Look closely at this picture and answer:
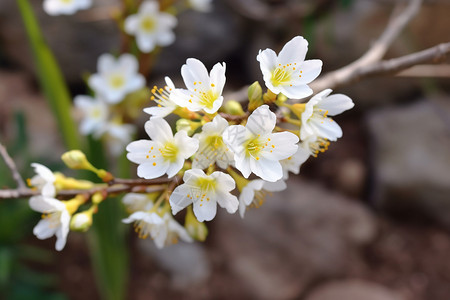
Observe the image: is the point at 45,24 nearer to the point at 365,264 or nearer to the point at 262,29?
the point at 262,29

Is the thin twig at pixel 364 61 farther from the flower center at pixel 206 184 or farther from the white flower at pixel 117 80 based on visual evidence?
the white flower at pixel 117 80

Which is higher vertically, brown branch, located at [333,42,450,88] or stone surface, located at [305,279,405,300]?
brown branch, located at [333,42,450,88]

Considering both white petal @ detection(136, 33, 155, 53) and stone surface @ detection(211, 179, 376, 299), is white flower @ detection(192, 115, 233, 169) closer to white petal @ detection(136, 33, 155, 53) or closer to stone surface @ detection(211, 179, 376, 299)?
white petal @ detection(136, 33, 155, 53)

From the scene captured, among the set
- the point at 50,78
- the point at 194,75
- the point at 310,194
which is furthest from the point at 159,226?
the point at 310,194

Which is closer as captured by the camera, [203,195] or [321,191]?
[203,195]

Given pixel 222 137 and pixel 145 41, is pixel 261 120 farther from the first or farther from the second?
pixel 145 41

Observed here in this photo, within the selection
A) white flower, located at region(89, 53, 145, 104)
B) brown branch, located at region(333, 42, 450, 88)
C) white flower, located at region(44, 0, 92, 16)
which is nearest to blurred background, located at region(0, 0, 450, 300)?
white flower, located at region(89, 53, 145, 104)

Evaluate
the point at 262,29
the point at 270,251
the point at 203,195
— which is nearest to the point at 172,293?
the point at 270,251
